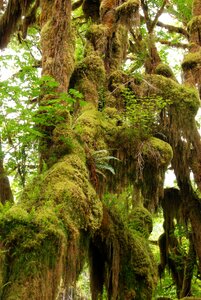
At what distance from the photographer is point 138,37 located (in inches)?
494

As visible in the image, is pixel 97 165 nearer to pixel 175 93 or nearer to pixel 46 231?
pixel 46 231

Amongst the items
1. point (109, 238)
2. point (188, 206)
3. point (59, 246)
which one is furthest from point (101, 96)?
point (59, 246)

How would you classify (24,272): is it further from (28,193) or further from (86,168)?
(86,168)

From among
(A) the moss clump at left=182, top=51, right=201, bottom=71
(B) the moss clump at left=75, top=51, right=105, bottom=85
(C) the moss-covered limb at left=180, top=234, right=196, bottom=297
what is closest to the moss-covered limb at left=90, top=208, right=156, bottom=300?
(B) the moss clump at left=75, top=51, right=105, bottom=85

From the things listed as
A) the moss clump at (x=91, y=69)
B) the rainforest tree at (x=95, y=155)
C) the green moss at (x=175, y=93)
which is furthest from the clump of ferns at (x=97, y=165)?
the green moss at (x=175, y=93)

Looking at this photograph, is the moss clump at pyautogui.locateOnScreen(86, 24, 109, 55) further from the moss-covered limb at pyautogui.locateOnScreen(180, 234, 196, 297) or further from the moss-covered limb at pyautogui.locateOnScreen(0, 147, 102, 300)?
the moss-covered limb at pyautogui.locateOnScreen(180, 234, 196, 297)

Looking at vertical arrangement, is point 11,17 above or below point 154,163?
above

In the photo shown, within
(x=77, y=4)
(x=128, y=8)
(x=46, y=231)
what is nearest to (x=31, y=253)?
(x=46, y=231)

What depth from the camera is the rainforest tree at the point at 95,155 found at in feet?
16.7

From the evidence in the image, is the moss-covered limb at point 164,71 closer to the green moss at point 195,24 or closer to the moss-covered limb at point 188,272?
the green moss at point 195,24

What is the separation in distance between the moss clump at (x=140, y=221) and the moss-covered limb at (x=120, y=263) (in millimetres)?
698

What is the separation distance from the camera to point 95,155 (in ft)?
24.0

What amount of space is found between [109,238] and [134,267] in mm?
889

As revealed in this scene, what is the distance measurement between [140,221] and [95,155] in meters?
2.87
